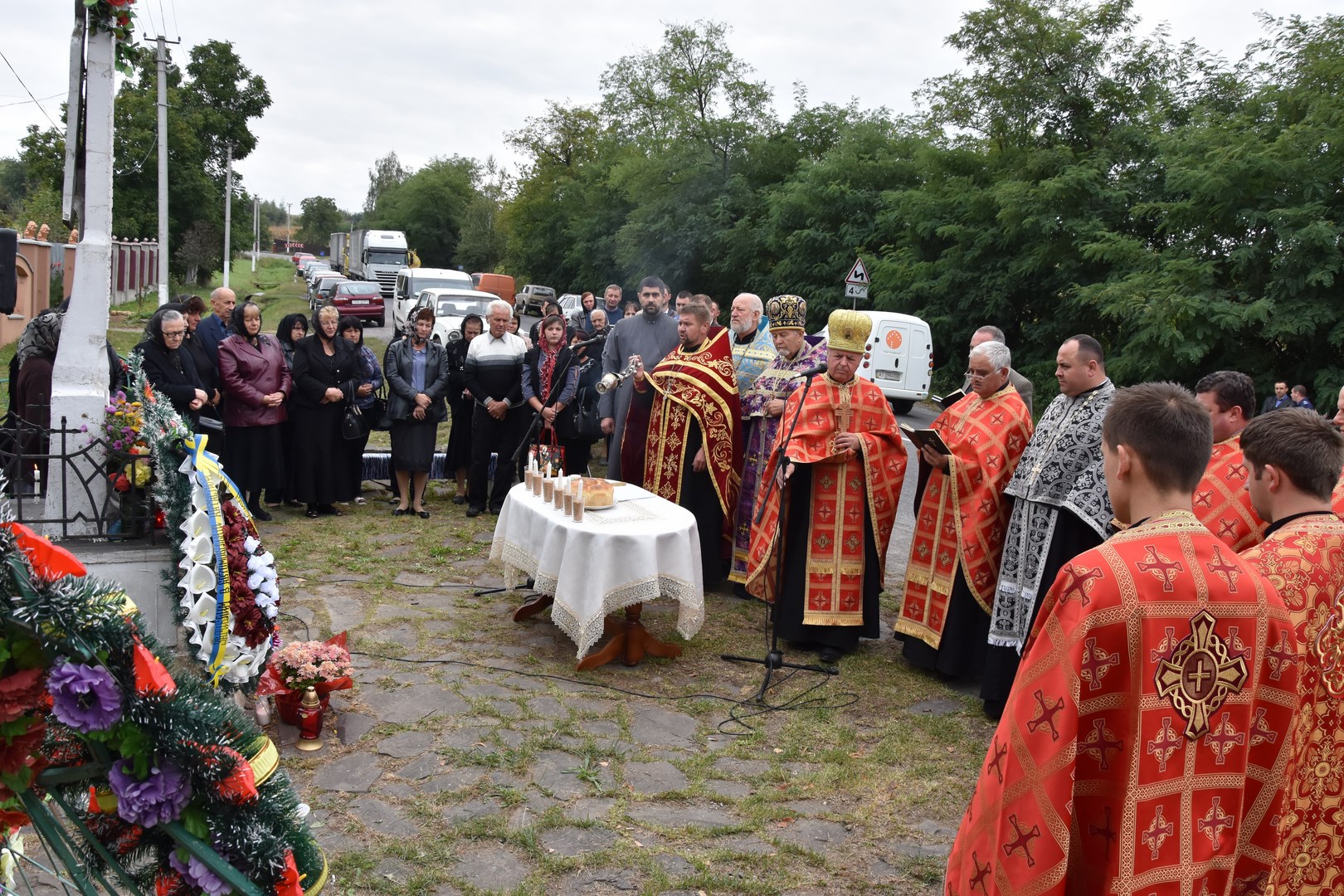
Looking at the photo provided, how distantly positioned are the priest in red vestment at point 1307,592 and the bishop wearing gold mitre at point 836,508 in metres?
3.40

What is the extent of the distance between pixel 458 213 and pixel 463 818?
2919 inches

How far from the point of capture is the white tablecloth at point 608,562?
5.77 m

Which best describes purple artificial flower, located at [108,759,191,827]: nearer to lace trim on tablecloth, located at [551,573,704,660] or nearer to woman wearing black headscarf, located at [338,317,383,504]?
lace trim on tablecloth, located at [551,573,704,660]

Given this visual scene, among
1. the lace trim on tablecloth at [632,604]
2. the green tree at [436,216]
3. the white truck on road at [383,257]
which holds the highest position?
the green tree at [436,216]

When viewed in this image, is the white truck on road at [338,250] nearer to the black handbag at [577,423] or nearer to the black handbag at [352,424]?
the black handbag at [352,424]

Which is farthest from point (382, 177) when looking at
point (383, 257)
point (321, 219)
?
point (383, 257)

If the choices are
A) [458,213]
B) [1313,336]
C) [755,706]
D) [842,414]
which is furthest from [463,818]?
[458,213]

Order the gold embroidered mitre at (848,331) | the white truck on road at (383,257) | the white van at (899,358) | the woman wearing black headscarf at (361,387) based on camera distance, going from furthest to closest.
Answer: the white truck on road at (383,257)
the white van at (899,358)
the woman wearing black headscarf at (361,387)
the gold embroidered mitre at (848,331)

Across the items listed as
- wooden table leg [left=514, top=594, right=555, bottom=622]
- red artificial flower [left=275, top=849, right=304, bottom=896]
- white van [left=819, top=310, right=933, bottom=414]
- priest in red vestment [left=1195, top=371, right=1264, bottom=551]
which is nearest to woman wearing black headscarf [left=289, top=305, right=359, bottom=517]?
wooden table leg [left=514, top=594, right=555, bottom=622]

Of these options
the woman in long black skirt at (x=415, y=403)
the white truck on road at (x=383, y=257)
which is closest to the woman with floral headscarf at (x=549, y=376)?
the woman in long black skirt at (x=415, y=403)

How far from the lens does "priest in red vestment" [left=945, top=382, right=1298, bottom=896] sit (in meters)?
2.31

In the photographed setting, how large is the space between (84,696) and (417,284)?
1039 inches

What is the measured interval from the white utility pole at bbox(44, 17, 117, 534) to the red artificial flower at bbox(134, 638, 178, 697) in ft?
13.5

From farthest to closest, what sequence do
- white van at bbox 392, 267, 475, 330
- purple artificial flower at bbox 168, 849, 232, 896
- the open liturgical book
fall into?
white van at bbox 392, 267, 475, 330 < the open liturgical book < purple artificial flower at bbox 168, 849, 232, 896
